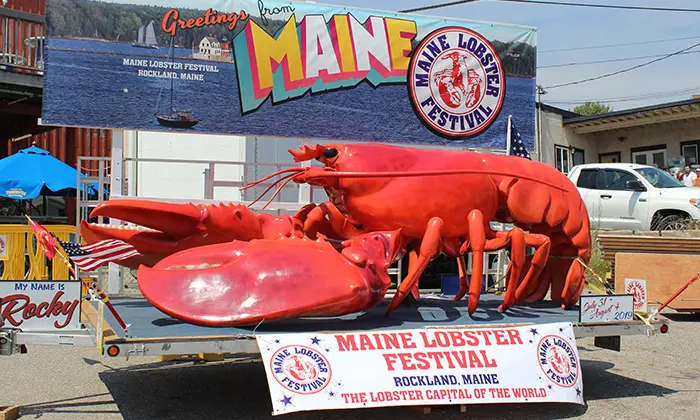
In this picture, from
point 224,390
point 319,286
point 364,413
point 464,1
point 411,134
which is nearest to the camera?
point 319,286

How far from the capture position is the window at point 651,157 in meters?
22.0

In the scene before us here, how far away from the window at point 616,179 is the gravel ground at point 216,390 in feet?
23.8

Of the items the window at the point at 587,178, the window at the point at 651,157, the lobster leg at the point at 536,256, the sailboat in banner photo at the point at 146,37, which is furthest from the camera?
the window at the point at 651,157

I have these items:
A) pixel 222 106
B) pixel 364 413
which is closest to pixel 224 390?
pixel 364 413

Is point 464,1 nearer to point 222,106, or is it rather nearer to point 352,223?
point 222,106

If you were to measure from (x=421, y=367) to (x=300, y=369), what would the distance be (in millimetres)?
836

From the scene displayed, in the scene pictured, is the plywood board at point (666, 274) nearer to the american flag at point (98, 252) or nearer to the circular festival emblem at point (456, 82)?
the circular festival emblem at point (456, 82)

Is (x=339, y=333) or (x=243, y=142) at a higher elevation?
(x=243, y=142)

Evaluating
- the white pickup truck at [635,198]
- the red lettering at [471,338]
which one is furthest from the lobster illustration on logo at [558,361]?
the white pickup truck at [635,198]

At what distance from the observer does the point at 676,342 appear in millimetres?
8406

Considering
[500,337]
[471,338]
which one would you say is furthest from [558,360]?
[471,338]

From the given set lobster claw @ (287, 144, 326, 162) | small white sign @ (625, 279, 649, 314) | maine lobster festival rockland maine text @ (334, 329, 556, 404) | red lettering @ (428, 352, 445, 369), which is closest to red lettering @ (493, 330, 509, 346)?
maine lobster festival rockland maine text @ (334, 329, 556, 404)

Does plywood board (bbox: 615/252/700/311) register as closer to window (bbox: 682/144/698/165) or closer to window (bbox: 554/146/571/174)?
window (bbox: 682/144/698/165)

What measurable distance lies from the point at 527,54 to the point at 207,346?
7575 millimetres
